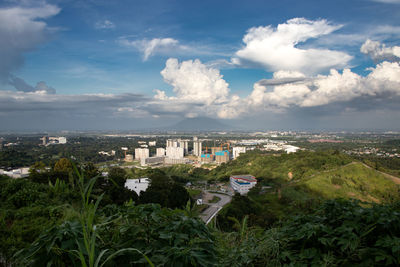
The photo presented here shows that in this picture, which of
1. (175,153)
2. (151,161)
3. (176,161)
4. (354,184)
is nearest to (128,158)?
(151,161)

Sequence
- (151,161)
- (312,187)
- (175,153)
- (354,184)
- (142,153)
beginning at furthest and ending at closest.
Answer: (175,153), (142,153), (151,161), (354,184), (312,187)

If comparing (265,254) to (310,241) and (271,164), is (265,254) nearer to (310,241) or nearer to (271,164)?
(310,241)

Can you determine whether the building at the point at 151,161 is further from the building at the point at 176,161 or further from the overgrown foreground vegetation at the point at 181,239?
the overgrown foreground vegetation at the point at 181,239

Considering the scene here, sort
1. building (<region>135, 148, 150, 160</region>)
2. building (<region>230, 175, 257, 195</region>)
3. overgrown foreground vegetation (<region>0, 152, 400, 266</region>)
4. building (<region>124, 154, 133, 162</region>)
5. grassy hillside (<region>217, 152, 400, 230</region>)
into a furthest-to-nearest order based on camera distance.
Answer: building (<region>124, 154, 133, 162</region>) → building (<region>135, 148, 150, 160</region>) → building (<region>230, 175, 257, 195</region>) → grassy hillside (<region>217, 152, 400, 230</region>) → overgrown foreground vegetation (<region>0, 152, 400, 266</region>)

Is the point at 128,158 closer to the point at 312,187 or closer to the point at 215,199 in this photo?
the point at 215,199

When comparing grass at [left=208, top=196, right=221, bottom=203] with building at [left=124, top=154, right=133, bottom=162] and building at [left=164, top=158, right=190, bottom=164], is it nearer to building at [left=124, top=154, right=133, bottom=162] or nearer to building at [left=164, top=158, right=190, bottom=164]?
building at [left=164, top=158, right=190, bottom=164]

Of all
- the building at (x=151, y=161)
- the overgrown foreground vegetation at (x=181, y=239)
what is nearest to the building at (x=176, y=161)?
the building at (x=151, y=161)

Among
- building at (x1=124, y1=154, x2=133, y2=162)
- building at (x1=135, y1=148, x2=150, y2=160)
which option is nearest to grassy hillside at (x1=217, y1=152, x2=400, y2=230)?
building at (x1=135, y1=148, x2=150, y2=160)

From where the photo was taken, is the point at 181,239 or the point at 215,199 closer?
the point at 181,239
